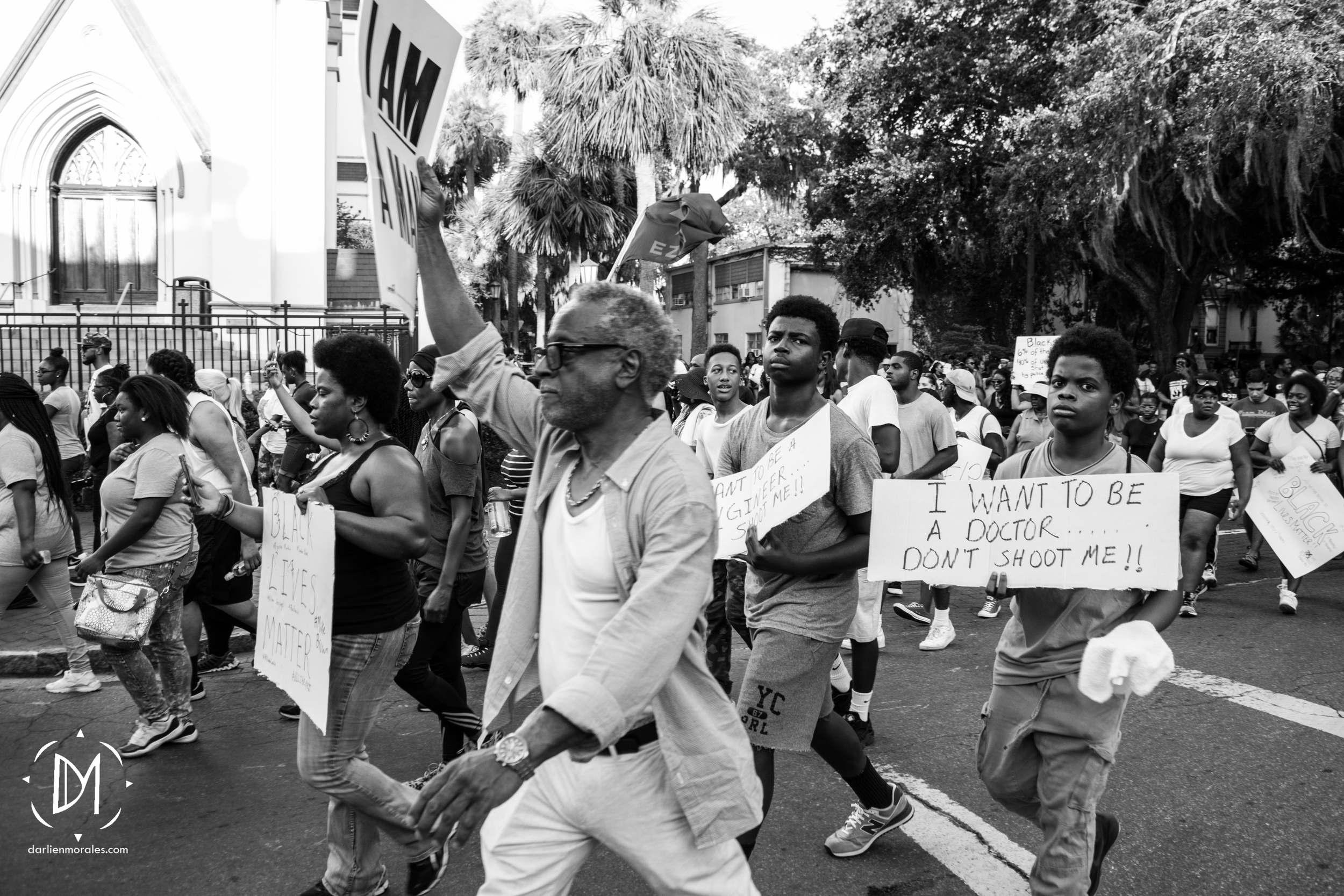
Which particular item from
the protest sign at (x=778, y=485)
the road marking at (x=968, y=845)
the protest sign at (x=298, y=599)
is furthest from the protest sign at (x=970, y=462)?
the protest sign at (x=298, y=599)

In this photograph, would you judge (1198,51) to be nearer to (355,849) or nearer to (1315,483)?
(1315,483)

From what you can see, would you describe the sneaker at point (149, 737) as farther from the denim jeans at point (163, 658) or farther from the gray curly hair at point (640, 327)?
the gray curly hair at point (640, 327)

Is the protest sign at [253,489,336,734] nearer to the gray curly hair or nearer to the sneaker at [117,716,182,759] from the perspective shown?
the gray curly hair

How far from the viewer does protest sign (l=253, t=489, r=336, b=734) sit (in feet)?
10.3

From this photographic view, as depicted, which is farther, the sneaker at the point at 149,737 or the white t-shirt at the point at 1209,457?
the white t-shirt at the point at 1209,457

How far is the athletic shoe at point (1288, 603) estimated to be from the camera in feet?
25.2

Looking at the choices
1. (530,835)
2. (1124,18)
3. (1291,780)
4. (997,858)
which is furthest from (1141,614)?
(1124,18)

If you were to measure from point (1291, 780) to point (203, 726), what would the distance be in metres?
4.92

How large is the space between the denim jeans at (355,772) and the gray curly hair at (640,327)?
1.63 m

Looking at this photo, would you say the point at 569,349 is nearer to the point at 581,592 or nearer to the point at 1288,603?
the point at 581,592

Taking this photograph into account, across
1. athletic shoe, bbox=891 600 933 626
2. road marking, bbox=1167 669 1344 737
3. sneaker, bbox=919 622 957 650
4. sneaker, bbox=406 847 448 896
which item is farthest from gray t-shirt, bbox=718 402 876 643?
athletic shoe, bbox=891 600 933 626

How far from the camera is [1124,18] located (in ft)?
58.4

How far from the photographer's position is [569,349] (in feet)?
7.30

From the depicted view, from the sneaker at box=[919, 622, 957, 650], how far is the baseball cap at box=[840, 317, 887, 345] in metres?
2.13
